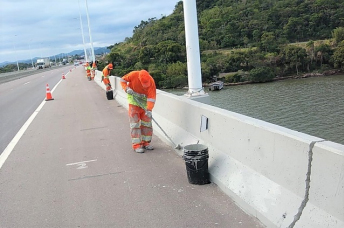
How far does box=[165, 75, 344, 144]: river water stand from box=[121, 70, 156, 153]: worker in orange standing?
86.2 ft

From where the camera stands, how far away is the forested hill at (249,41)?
7388cm

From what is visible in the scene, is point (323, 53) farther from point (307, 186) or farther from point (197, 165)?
point (307, 186)

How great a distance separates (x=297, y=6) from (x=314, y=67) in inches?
1128

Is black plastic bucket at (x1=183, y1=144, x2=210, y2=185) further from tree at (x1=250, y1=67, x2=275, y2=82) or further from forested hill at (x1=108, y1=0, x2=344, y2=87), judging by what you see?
tree at (x1=250, y1=67, x2=275, y2=82)

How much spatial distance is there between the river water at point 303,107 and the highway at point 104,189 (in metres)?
26.5

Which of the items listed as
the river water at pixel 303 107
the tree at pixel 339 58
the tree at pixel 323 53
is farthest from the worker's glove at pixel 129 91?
the tree at pixel 323 53

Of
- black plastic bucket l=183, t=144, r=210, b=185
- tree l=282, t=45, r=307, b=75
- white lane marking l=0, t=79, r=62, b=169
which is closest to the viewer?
black plastic bucket l=183, t=144, r=210, b=185

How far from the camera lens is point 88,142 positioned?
8234 mm

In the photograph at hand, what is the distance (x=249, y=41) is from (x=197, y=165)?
321 feet

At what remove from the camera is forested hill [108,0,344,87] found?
242 ft

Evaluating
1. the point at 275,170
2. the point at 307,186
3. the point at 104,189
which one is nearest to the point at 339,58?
the point at 104,189

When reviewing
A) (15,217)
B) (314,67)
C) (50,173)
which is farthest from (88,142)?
(314,67)

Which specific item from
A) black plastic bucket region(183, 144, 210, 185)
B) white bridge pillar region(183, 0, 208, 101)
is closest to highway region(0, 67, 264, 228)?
black plastic bucket region(183, 144, 210, 185)

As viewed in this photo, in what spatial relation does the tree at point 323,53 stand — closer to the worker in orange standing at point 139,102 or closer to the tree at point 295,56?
the tree at point 295,56
